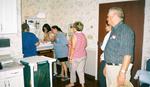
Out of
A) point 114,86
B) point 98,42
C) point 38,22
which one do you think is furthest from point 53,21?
point 114,86

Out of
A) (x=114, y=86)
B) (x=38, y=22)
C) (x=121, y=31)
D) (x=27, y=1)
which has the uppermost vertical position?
(x=27, y=1)

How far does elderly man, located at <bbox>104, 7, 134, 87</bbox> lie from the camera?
2117mm

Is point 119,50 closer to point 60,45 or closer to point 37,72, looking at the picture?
point 37,72

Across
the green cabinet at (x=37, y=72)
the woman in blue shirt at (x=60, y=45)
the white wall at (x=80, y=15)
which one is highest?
the white wall at (x=80, y=15)

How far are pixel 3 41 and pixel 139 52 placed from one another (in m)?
2.48

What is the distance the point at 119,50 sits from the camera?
2.17 metres

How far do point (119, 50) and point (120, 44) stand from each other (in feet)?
0.24

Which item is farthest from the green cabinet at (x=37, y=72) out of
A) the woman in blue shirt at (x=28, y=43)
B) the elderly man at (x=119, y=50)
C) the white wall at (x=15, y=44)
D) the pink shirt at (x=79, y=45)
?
the elderly man at (x=119, y=50)

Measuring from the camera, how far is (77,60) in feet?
12.2

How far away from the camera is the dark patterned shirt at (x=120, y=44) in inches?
83.5

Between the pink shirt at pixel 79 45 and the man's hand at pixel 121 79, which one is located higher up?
the pink shirt at pixel 79 45

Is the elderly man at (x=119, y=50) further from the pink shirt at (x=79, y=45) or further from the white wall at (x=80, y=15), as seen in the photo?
the white wall at (x=80, y=15)

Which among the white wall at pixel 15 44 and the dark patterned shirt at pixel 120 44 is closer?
the dark patterned shirt at pixel 120 44

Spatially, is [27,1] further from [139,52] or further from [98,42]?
[139,52]
